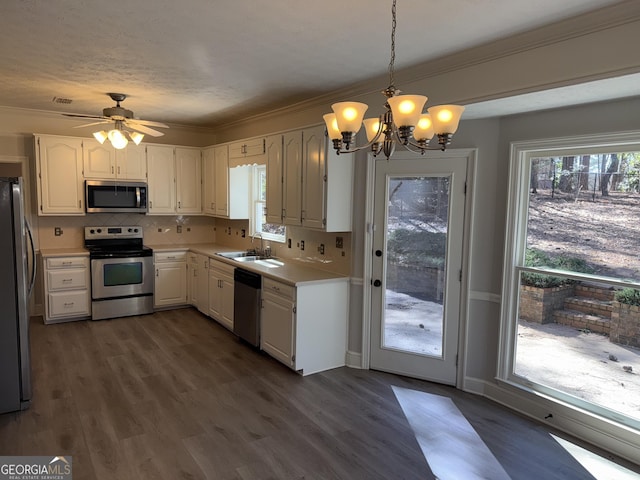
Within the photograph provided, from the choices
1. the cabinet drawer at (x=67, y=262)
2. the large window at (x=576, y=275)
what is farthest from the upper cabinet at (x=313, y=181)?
the cabinet drawer at (x=67, y=262)

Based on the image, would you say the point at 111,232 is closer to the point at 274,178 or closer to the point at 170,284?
the point at 170,284

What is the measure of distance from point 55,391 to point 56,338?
58.0 inches

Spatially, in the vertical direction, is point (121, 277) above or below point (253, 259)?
below

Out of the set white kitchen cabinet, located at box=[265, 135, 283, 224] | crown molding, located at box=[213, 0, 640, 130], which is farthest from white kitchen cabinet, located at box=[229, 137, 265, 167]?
crown molding, located at box=[213, 0, 640, 130]

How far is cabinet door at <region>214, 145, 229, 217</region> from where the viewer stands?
5548 mm

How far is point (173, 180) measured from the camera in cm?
599

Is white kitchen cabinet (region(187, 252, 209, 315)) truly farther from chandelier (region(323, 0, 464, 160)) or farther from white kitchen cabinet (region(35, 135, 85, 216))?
chandelier (region(323, 0, 464, 160))

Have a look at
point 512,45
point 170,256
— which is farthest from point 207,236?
point 512,45

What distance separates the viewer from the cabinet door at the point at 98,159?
17.5ft

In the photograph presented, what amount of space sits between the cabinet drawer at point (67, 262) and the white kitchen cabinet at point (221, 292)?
1556mm

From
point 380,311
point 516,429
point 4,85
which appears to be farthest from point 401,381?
point 4,85

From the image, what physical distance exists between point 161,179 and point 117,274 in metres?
1.44

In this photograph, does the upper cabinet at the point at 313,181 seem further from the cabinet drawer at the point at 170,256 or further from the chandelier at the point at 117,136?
the cabinet drawer at the point at 170,256

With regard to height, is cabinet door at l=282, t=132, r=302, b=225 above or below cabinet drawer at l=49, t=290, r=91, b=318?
above
